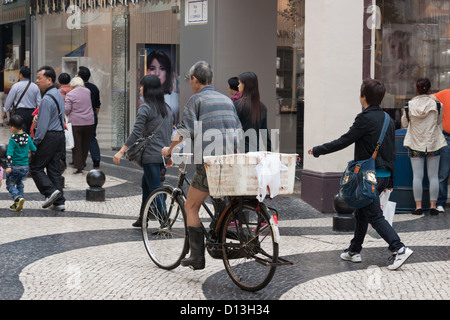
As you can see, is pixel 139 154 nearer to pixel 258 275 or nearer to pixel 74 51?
pixel 258 275

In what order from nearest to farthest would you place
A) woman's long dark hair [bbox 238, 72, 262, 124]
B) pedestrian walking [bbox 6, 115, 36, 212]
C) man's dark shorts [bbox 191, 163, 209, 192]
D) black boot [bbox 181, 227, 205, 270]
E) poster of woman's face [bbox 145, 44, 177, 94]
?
man's dark shorts [bbox 191, 163, 209, 192], black boot [bbox 181, 227, 205, 270], woman's long dark hair [bbox 238, 72, 262, 124], pedestrian walking [bbox 6, 115, 36, 212], poster of woman's face [bbox 145, 44, 177, 94]

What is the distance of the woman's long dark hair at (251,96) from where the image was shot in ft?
30.3

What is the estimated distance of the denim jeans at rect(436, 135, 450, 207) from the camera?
36.9 ft

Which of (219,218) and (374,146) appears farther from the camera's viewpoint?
(374,146)

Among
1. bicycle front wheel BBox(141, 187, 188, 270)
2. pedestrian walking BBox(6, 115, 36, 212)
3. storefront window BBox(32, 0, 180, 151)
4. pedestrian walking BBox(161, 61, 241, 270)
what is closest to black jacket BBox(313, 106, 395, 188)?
pedestrian walking BBox(161, 61, 241, 270)

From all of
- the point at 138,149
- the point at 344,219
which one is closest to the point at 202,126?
the point at 138,149

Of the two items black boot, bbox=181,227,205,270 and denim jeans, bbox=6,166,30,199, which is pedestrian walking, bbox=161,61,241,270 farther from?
denim jeans, bbox=6,166,30,199

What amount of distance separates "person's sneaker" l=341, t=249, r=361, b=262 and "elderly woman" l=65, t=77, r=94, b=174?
24.6 feet

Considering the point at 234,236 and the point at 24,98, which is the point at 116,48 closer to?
the point at 24,98

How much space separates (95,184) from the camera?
37.4 ft

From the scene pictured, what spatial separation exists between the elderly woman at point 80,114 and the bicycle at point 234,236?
7195mm

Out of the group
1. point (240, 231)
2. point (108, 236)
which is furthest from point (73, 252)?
point (240, 231)

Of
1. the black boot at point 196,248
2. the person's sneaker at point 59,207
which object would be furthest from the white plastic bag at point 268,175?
the person's sneaker at point 59,207

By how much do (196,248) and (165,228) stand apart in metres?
0.64
